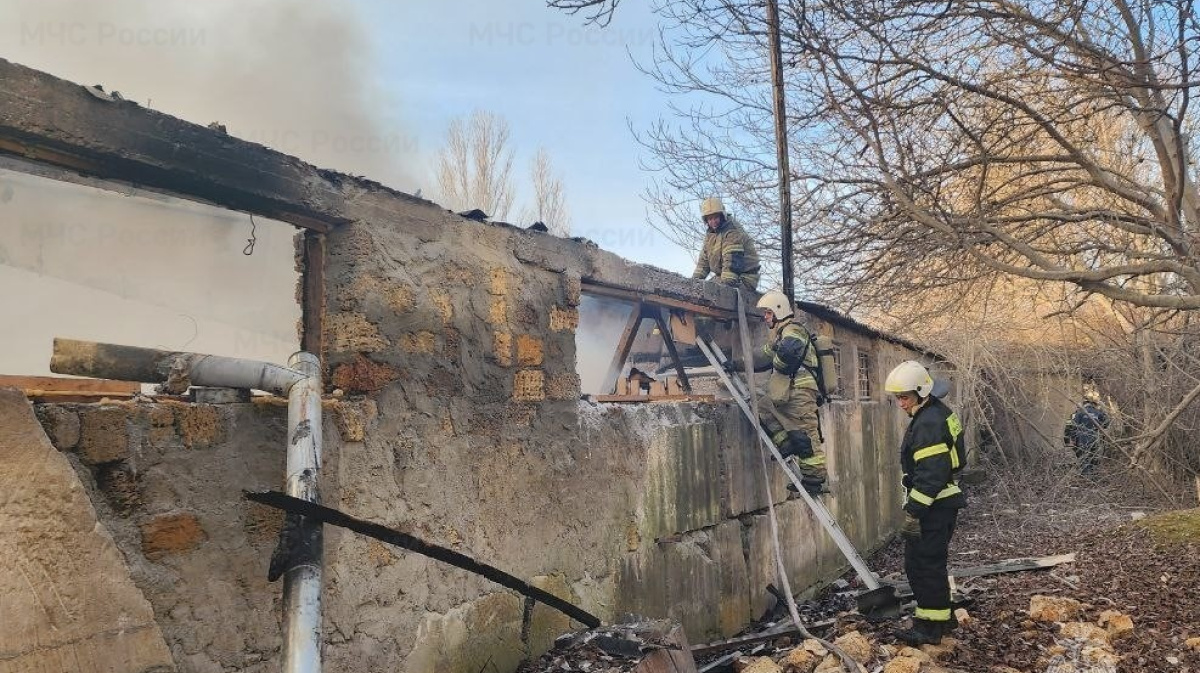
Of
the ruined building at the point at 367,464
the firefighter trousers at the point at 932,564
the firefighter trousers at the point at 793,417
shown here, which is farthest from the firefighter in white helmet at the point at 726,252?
the firefighter trousers at the point at 932,564

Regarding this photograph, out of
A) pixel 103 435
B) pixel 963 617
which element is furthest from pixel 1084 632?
pixel 103 435

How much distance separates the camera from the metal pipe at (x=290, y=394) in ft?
7.14

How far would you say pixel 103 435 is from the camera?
7.42 ft

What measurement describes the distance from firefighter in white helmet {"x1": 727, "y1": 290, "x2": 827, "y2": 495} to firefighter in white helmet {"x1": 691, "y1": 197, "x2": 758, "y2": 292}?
0.57 meters

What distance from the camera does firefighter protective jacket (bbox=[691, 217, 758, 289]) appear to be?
699cm

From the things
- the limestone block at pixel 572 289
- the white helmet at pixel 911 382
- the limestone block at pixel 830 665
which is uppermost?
the limestone block at pixel 572 289

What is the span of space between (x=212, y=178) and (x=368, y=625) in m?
1.76

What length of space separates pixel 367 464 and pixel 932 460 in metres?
3.53

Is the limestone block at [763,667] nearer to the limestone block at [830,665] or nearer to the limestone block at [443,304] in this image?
the limestone block at [830,665]

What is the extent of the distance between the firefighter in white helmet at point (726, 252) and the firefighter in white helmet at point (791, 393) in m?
0.57

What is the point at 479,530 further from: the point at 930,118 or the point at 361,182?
the point at 930,118

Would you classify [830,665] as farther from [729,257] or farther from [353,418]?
[729,257]

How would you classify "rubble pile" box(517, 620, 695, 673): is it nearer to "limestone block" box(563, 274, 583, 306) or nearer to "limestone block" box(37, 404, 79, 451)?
"limestone block" box(563, 274, 583, 306)

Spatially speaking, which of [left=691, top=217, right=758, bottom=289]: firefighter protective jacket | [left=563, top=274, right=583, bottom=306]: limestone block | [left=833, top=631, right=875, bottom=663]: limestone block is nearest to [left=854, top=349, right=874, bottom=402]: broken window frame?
[left=691, top=217, right=758, bottom=289]: firefighter protective jacket
